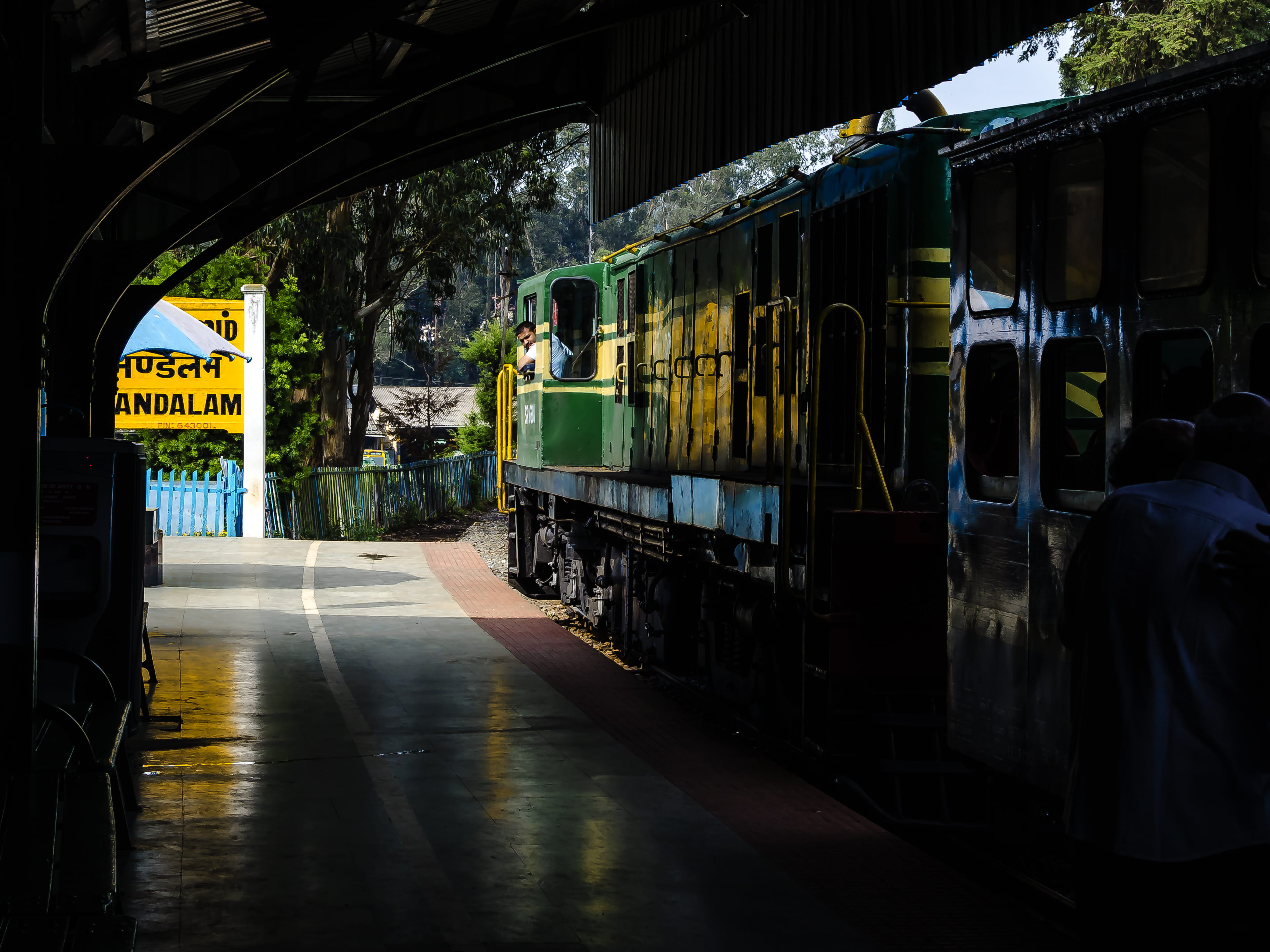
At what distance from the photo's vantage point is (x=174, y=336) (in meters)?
16.9

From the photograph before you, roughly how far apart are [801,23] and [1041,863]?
5075 mm

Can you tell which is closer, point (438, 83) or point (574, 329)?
point (438, 83)

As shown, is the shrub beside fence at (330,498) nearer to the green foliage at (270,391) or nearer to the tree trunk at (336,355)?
the green foliage at (270,391)

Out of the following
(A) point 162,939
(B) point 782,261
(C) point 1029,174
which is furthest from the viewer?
(B) point 782,261

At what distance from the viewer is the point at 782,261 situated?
30.4 ft

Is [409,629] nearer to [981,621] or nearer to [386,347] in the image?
[981,621]

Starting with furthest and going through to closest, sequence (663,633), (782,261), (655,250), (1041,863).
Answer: (655,250), (663,633), (782,261), (1041,863)

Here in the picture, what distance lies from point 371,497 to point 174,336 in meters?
12.2

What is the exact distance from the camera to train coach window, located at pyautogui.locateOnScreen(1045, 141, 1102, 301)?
5.09m

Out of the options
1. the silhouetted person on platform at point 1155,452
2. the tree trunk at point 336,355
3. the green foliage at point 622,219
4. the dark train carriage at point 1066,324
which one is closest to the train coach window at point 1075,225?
the dark train carriage at point 1066,324

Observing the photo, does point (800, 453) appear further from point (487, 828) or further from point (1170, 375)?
point (1170, 375)

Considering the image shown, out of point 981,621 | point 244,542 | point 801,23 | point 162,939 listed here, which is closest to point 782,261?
point 801,23

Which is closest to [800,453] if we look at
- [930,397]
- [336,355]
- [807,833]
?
[930,397]

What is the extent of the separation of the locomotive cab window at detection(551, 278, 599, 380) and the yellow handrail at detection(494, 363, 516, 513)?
279cm
